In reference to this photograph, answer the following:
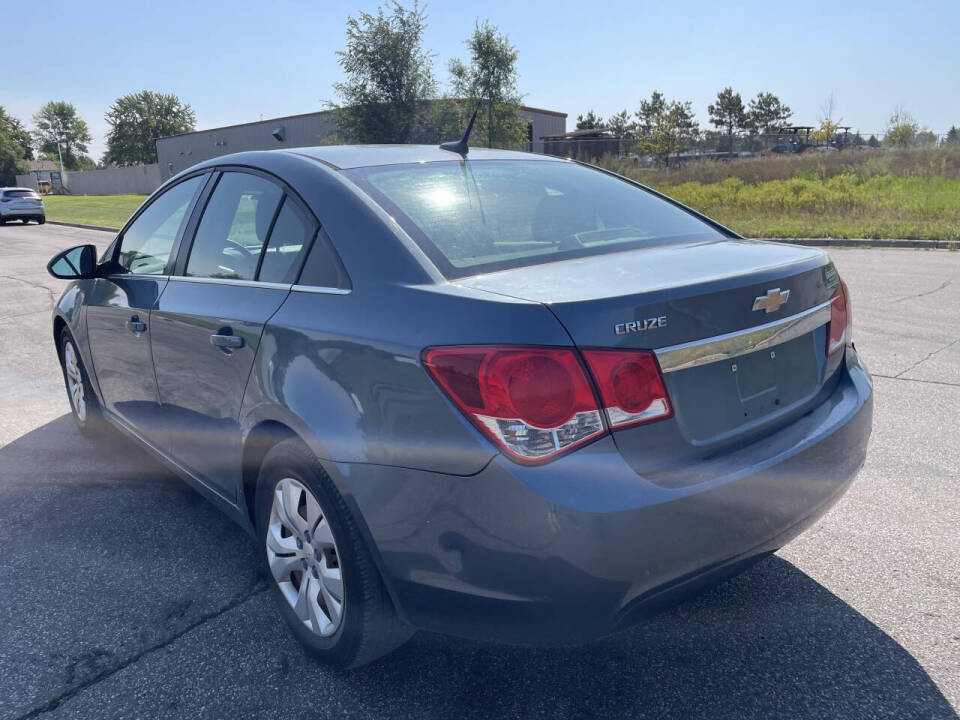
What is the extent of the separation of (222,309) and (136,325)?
0.92 metres

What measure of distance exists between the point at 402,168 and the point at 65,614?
2.07 meters

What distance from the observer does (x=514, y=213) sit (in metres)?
2.69

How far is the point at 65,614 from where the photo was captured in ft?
9.25

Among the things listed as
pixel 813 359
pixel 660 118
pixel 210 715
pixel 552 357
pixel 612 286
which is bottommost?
pixel 210 715

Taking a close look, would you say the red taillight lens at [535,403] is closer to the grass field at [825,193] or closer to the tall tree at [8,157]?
the grass field at [825,193]

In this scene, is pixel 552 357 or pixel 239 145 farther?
pixel 239 145

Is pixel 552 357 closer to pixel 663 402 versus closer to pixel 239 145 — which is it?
pixel 663 402

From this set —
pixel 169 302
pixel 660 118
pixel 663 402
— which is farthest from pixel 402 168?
pixel 660 118

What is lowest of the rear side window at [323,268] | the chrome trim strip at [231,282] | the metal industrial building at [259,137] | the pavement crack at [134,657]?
the pavement crack at [134,657]

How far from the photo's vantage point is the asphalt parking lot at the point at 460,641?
7.45 ft

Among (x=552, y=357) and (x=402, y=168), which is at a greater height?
(x=402, y=168)

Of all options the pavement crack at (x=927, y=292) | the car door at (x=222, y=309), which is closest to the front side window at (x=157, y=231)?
the car door at (x=222, y=309)

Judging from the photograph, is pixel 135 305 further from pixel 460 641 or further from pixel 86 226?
pixel 86 226

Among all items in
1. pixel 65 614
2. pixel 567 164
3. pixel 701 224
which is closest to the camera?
pixel 65 614
